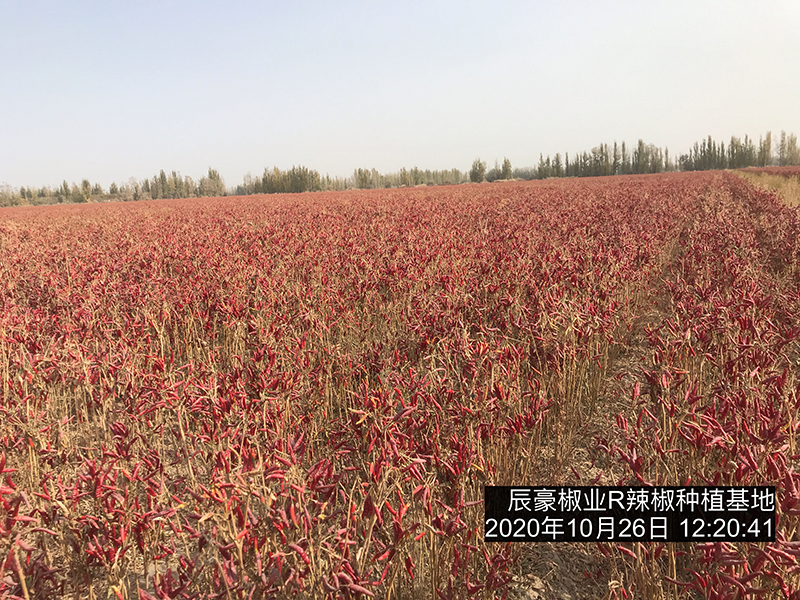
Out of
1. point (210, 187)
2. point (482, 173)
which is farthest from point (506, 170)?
point (210, 187)

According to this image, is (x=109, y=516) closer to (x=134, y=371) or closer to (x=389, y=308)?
(x=134, y=371)

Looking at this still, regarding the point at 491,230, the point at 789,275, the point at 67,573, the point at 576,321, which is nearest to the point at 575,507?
the point at 576,321

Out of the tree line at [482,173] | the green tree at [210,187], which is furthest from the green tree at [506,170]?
the green tree at [210,187]

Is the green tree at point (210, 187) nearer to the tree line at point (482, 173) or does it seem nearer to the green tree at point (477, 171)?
the tree line at point (482, 173)

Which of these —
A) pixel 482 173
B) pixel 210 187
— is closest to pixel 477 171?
pixel 482 173

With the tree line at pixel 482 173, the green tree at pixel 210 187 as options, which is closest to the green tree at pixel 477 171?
the tree line at pixel 482 173

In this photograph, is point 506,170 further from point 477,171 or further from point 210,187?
point 210,187

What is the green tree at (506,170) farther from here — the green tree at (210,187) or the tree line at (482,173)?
the green tree at (210,187)

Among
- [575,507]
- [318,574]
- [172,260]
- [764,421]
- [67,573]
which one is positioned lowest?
[67,573]

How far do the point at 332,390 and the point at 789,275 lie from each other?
610 cm

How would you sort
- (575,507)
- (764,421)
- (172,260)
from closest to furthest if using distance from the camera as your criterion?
(764,421) < (575,507) < (172,260)

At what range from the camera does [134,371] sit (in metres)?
2.96

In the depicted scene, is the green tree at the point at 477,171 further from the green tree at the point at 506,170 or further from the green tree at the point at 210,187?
the green tree at the point at 210,187

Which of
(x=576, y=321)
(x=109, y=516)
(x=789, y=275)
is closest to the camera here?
(x=109, y=516)
